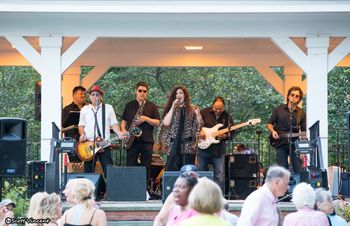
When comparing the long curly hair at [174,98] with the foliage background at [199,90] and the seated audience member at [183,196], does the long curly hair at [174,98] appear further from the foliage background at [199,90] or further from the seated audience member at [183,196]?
the foliage background at [199,90]

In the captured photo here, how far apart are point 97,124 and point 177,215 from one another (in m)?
6.87

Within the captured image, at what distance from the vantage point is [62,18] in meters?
15.1

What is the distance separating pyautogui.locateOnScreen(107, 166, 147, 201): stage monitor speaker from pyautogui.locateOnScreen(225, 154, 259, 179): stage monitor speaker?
2.63 metres

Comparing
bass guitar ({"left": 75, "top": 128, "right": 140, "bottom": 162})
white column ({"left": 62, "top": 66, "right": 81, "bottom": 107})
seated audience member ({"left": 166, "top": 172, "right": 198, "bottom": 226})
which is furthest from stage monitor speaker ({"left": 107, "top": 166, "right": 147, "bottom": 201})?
seated audience member ({"left": 166, "top": 172, "right": 198, "bottom": 226})

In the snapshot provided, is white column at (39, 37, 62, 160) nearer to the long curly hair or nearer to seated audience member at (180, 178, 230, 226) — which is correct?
the long curly hair

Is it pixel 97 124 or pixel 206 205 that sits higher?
pixel 97 124

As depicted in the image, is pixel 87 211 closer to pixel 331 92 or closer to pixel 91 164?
pixel 91 164

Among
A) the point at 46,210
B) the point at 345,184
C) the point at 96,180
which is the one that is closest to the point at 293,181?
the point at 345,184

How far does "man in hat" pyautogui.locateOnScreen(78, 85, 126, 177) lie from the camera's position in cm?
1496

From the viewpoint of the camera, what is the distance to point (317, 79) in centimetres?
1518

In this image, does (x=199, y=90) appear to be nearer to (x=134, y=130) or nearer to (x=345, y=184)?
(x=134, y=130)

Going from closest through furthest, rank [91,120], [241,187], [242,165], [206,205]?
[206,205] → [91,120] → [241,187] → [242,165]

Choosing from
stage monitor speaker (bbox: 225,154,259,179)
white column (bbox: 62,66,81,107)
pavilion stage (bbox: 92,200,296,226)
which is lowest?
pavilion stage (bbox: 92,200,296,226)

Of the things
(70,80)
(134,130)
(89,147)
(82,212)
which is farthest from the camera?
(70,80)
